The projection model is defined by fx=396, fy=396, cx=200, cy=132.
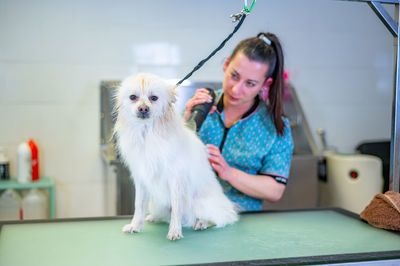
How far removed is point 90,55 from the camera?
254 cm

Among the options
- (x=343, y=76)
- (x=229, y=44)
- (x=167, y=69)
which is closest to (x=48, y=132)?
(x=167, y=69)

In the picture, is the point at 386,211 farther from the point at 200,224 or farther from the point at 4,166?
the point at 4,166

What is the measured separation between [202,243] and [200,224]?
0.14 m

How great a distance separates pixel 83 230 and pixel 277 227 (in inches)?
21.4

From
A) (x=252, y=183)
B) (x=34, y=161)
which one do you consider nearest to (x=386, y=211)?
(x=252, y=183)

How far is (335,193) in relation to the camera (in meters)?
2.55

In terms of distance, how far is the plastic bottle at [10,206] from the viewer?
235cm

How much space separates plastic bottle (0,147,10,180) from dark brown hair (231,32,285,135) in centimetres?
163

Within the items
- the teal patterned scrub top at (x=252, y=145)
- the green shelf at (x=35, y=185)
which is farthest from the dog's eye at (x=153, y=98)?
the green shelf at (x=35, y=185)

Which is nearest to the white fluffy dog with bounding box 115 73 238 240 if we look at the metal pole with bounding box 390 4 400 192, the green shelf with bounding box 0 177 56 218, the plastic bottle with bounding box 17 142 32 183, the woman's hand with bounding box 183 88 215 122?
the woman's hand with bounding box 183 88 215 122

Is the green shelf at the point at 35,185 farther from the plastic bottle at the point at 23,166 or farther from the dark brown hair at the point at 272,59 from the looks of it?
the dark brown hair at the point at 272,59

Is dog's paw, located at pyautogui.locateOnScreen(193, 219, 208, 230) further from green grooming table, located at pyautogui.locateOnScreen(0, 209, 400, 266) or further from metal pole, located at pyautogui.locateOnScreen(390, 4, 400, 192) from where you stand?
metal pole, located at pyautogui.locateOnScreen(390, 4, 400, 192)

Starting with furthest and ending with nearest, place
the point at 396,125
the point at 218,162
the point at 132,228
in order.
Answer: the point at 218,162 < the point at 396,125 < the point at 132,228

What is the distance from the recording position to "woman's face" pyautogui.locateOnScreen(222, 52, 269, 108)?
4.77 feet
